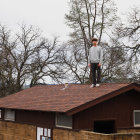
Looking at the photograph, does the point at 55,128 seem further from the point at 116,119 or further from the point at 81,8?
the point at 81,8

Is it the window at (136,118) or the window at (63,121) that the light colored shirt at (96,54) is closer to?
the window at (136,118)

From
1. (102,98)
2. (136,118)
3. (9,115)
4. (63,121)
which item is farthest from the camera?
(9,115)

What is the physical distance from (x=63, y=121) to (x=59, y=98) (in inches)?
77.6

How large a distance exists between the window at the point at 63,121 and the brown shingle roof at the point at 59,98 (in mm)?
515

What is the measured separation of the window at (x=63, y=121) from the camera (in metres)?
15.3

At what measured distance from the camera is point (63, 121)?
15.7 m

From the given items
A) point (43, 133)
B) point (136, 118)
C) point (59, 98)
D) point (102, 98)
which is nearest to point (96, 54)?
point (59, 98)

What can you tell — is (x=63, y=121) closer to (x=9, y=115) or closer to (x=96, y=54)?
(x=96, y=54)

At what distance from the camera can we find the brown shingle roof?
15172 mm

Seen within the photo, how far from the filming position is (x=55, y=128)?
52.7 feet

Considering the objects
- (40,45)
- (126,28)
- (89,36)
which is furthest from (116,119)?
(40,45)

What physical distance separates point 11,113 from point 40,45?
20400mm

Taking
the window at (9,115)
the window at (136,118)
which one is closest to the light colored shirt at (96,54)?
the window at (136,118)

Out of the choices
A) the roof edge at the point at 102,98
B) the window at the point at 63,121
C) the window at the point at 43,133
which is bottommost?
the window at the point at 43,133
